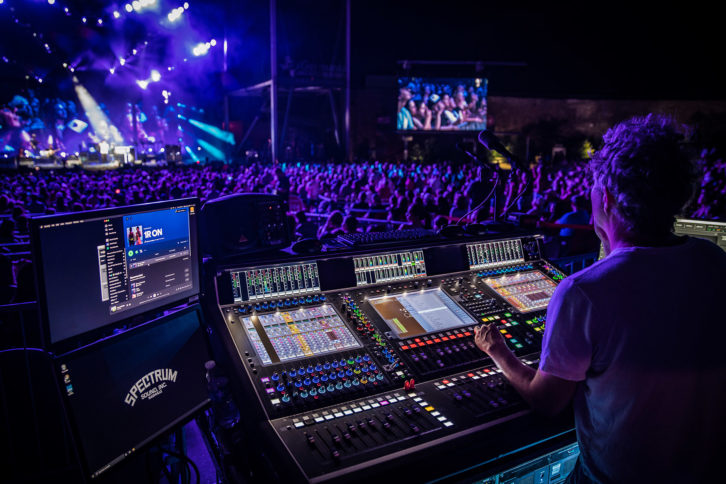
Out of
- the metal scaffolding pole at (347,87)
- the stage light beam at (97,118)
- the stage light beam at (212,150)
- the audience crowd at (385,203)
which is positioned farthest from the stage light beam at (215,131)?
A: the audience crowd at (385,203)

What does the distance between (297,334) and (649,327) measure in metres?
1.23

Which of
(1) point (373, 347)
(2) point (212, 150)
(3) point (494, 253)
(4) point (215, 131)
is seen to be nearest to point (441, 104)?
(4) point (215, 131)

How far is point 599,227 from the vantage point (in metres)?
1.38

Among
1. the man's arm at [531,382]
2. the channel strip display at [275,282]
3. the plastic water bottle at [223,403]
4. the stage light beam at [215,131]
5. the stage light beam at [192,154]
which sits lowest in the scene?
the plastic water bottle at [223,403]

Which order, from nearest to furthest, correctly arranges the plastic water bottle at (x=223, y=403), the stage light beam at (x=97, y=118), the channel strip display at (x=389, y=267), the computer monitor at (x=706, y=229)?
the plastic water bottle at (x=223, y=403) < the channel strip display at (x=389, y=267) < the computer monitor at (x=706, y=229) < the stage light beam at (x=97, y=118)

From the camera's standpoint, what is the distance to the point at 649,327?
45.9 inches

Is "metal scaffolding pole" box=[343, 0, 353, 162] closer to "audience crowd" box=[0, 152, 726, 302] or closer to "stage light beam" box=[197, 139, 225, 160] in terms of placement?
"audience crowd" box=[0, 152, 726, 302]

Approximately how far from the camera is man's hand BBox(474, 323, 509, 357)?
1640 millimetres

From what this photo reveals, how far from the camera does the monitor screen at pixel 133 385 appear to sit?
141 cm

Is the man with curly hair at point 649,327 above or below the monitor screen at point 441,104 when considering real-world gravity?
below

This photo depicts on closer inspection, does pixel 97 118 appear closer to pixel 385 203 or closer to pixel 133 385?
pixel 385 203

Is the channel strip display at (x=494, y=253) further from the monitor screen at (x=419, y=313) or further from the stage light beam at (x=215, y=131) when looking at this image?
the stage light beam at (x=215, y=131)

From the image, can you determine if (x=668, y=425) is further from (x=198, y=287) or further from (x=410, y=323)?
(x=198, y=287)

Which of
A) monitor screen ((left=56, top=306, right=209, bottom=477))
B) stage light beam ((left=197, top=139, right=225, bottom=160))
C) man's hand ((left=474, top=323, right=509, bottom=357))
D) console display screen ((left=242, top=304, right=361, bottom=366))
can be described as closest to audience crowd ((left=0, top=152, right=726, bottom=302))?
man's hand ((left=474, top=323, right=509, bottom=357))
